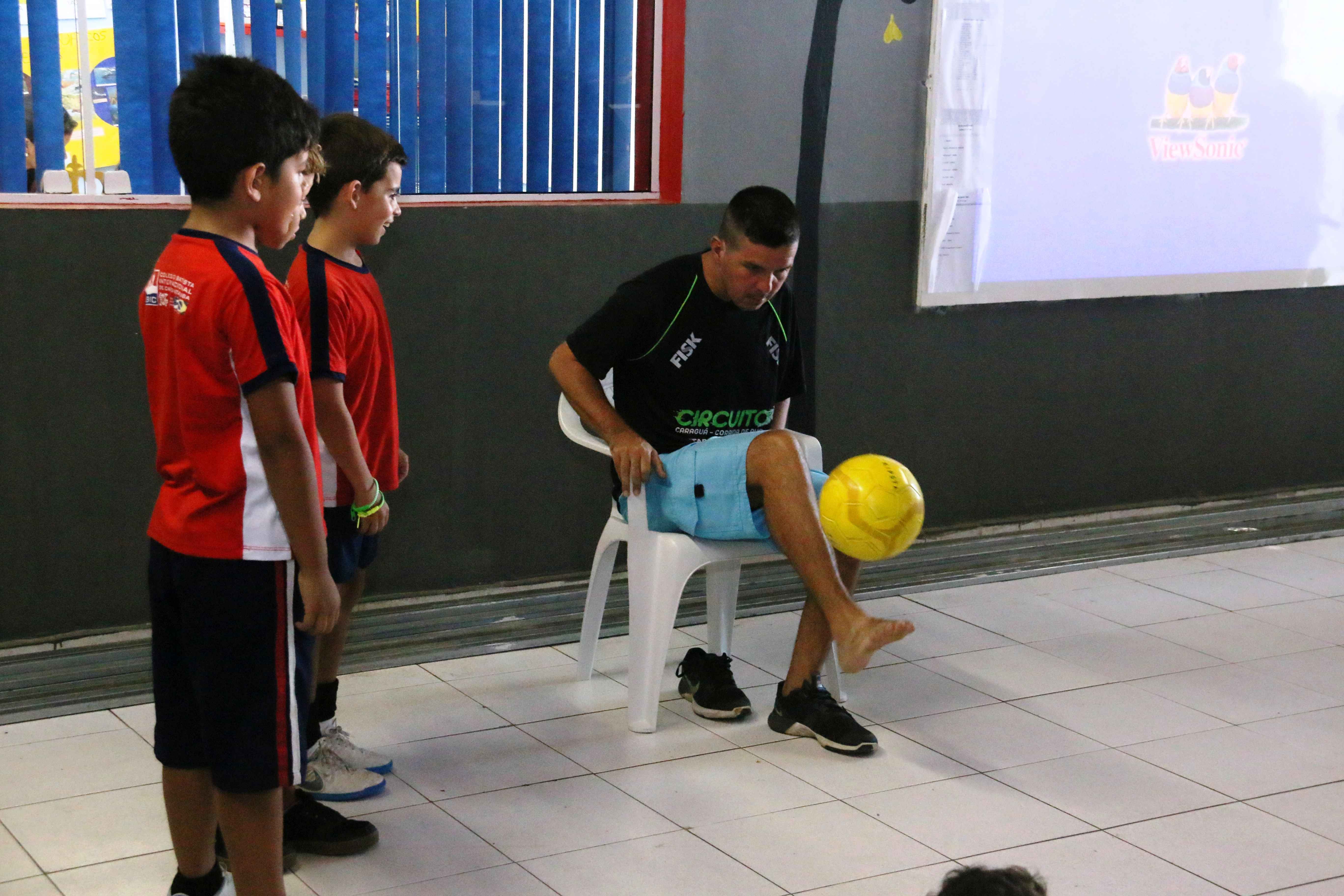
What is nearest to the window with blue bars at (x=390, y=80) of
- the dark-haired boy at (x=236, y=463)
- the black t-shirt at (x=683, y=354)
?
the black t-shirt at (x=683, y=354)

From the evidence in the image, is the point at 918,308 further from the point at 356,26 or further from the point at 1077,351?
the point at 356,26

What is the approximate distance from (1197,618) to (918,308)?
3.91 feet

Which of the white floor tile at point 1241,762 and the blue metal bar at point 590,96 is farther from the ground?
the blue metal bar at point 590,96

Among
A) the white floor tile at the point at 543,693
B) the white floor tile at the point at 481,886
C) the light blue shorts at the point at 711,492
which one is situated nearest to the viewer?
the white floor tile at the point at 481,886

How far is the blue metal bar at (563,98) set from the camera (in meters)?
3.54

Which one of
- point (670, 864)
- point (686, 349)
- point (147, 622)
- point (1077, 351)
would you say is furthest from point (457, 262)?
point (1077, 351)

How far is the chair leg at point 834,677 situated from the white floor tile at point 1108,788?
440 mm

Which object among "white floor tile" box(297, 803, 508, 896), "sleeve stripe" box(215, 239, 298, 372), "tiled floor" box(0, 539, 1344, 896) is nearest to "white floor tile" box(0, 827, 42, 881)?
"tiled floor" box(0, 539, 1344, 896)

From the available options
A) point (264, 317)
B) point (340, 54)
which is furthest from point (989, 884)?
point (340, 54)

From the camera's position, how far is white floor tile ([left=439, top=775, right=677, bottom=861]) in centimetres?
228

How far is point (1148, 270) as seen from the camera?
4.46 metres

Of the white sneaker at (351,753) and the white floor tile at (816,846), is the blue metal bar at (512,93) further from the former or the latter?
the white floor tile at (816,846)

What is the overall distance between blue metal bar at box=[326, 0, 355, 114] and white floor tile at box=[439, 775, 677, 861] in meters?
1.72

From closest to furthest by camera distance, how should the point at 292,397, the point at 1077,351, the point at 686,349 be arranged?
the point at 292,397 < the point at 686,349 < the point at 1077,351
